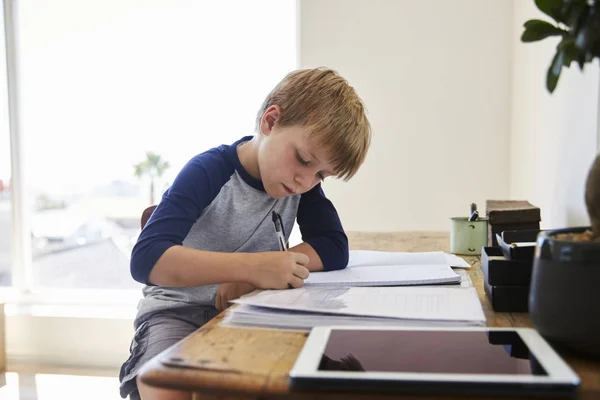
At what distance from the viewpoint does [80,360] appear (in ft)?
8.57

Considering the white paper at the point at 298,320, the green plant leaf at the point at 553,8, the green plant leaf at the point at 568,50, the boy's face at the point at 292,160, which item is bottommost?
the white paper at the point at 298,320

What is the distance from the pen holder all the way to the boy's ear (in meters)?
0.49

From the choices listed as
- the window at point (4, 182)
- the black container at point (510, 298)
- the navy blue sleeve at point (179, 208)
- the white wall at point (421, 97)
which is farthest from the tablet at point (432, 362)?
the window at point (4, 182)

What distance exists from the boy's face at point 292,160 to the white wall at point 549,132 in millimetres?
476

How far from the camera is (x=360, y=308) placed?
2.21 feet

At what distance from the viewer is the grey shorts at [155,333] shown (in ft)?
3.35

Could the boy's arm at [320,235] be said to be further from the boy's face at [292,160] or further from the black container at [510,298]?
the black container at [510,298]

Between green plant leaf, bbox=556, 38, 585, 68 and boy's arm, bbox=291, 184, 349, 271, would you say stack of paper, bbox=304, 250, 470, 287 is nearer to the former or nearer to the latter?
boy's arm, bbox=291, 184, 349, 271

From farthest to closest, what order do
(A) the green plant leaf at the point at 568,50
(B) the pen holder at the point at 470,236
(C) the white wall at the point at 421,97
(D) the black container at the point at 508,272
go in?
(C) the white wall at the point at 421,97 < (B) the pen holder at the point at 470,236 < (D) the black container at the point at 508,272 < (A) the green plant leaf at the point at 568,50

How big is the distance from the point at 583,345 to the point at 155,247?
65 centimetres

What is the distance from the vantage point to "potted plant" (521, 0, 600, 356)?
47cm

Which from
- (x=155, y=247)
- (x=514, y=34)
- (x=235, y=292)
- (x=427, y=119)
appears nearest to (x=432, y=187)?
(x=427, y=119)

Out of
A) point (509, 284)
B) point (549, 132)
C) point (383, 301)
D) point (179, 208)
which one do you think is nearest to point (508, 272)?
point (509, 284)

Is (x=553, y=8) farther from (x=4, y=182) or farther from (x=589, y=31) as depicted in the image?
(x=4, y=182)
